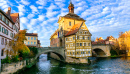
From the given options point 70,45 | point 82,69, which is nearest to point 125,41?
point 70,45

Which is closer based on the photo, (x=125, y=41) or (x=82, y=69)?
(x=82, y=69)

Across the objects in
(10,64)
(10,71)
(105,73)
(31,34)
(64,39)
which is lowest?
(105,73)

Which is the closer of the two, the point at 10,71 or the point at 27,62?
the point at 10,71

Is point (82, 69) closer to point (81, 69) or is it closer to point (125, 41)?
point (81, 69)

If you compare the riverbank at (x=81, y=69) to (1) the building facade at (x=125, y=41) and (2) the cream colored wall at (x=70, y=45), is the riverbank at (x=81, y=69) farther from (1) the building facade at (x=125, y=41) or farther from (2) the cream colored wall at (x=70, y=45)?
(1) the building facade at (x=125, y=41)

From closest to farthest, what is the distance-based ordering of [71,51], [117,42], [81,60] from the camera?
[81,60] → [71,51] → [117,42]

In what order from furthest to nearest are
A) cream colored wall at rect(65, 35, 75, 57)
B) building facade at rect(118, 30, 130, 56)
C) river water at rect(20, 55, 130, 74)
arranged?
building facade at rect(118, 30, 130, 56), cream colored wall at rect(65, 35, 75, 57), river water at rect(20, 55, 130, 74)

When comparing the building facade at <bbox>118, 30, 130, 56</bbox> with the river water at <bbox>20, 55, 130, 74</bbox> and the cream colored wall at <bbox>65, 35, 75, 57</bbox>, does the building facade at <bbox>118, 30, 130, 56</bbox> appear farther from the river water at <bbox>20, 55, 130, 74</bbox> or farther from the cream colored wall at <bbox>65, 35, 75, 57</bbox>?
the cream colored wall at <bbox>65, 35, 75, 57</bbox>

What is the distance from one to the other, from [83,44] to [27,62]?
17935 mm

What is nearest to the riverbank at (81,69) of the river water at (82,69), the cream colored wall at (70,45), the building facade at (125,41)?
the river water at (82,69)

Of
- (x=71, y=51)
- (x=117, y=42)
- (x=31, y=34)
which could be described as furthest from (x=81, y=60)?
(x=117, y=42)

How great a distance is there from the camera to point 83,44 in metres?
33.9

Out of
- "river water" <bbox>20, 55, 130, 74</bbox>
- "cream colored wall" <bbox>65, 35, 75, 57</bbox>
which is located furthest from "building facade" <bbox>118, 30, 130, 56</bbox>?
"cream colored wall" <bbox>65, 35, 75, 57</bbox>

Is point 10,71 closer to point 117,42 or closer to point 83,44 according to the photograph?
point 83,44
